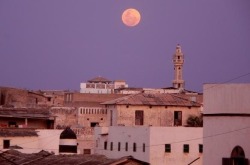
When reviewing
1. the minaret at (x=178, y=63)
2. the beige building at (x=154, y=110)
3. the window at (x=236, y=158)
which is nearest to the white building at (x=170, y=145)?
the beige building at (x=154, y=110)

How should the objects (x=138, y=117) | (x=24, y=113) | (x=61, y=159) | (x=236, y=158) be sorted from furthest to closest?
1. (x=138, y=117)
2. (x=24, y=113)
3. (x=61, y=159)
4. (x=236, y=158)

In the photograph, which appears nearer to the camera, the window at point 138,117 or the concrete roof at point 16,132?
the concrete roof at point 16,132

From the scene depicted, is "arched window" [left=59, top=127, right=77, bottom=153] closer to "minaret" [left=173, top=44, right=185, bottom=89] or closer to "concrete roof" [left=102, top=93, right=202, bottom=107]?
"concrete roof" [left=102, top=93, right=202, bottom=107]

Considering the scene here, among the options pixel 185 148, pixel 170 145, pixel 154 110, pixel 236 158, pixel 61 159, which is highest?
pixel 154 110

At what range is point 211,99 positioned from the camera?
31.8 metres

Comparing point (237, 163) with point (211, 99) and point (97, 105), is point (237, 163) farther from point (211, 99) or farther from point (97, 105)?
point (97, 105)

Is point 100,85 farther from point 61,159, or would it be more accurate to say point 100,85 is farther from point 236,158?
point 236,158

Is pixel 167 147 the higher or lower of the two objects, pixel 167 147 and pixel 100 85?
the lower

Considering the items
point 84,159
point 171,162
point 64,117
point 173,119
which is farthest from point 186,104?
point 64,117

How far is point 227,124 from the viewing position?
1226 inches

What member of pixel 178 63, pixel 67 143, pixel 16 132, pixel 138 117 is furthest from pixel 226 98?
pixel 178 63

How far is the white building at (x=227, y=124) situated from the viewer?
30.3 meters

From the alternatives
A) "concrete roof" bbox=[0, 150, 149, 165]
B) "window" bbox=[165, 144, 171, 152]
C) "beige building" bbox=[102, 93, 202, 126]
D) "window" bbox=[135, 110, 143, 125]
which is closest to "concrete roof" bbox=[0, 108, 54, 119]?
"beige building" bbox=[102, 93, 202, 126]

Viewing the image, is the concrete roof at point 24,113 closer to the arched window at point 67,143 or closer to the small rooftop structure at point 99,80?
the arched window at point 67,143
